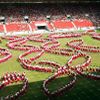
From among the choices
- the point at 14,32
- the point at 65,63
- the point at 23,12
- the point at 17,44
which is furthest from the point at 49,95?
the point at 23,12

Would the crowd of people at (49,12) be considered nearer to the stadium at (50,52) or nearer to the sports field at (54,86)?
the stadium at (50,52)

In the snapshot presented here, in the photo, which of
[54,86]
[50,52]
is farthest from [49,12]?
[54,86]

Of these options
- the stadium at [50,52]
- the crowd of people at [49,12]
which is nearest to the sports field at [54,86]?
the stadium at [50,52]

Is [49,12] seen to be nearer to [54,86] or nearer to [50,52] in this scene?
[50,52]

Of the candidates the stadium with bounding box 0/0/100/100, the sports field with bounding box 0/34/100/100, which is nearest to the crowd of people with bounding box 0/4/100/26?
the stadium with bounding box 0/0/100/100

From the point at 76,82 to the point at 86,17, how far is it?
140 feet

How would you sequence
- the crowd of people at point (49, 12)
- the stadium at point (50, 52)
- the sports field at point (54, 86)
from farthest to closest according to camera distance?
the crowd of people at point (49, 12)
the stadium at point (50, 52)
the sports field at point (54, 86)

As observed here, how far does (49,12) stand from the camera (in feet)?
228

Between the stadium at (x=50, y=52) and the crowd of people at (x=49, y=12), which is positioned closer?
the stadium at (x=50, y=52)

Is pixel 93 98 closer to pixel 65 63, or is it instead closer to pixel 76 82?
pixel 76 82

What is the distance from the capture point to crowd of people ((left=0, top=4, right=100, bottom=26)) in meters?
66.9

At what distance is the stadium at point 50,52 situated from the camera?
2686 centimetres

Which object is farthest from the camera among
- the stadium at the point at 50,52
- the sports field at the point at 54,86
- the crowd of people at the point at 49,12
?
the crowd of people at the point at 49,12

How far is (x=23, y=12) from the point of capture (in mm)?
68125
